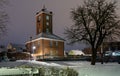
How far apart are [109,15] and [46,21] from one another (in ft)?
210

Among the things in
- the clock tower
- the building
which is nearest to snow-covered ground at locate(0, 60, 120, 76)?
the building

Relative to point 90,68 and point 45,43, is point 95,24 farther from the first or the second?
point 45,43

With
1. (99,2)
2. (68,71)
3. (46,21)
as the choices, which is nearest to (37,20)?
(46,21)

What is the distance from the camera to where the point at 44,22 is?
366 ft

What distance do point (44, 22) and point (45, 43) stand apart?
16497 mm

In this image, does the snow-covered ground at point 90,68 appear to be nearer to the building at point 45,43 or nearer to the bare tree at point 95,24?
the bare tree at point 95,24

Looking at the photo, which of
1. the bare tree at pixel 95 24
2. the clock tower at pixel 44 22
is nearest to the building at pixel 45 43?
the clock tower at pixel 44 22

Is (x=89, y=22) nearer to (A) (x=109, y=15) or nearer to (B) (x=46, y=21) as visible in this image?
(A) (x=109, y=15)

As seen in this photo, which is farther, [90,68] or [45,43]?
[45,43]

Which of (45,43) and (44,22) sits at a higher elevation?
(44,22)

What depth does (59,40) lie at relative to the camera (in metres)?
101

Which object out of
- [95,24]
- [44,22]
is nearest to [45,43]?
[44,22]

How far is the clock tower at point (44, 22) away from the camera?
11100 cm

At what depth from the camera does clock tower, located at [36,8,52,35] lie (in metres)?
111
